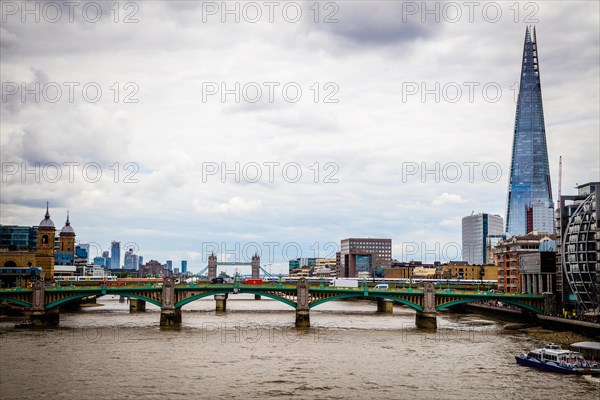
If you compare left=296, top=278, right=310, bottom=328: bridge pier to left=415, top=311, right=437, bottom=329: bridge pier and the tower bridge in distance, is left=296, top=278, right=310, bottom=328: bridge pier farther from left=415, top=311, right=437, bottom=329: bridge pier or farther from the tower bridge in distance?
left=415, top=311, right=437, bottom=329: bridge pier

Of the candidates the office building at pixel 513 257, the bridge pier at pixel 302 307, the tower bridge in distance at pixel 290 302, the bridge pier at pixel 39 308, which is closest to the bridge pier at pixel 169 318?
the tower bridge in distance at pixel 290 302

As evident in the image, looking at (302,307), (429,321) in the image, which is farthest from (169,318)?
(429,321)

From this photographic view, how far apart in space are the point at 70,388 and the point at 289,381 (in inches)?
835

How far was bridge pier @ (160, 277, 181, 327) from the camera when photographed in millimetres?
128000

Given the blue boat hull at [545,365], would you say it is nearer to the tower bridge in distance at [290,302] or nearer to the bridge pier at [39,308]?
the tower bridge in distance at [290,302]

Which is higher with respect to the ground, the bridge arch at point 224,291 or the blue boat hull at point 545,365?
the bridge arch at point 224,291

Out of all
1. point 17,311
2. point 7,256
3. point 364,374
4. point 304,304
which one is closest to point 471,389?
point 364,374

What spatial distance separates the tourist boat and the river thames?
1.71m

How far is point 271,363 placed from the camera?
270ft

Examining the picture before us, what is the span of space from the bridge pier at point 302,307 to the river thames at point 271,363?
238 centimetres

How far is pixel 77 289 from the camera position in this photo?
435 feet

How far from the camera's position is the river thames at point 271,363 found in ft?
218

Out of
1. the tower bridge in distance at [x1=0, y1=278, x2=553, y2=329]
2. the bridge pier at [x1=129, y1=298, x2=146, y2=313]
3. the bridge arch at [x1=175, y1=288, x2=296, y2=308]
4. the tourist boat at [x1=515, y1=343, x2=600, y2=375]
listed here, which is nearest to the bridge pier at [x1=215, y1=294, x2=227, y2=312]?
the bridge pier at [x1=129, y1=298, x2=146, y2=313]

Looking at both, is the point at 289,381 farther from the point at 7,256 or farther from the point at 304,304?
the point at 7,256
